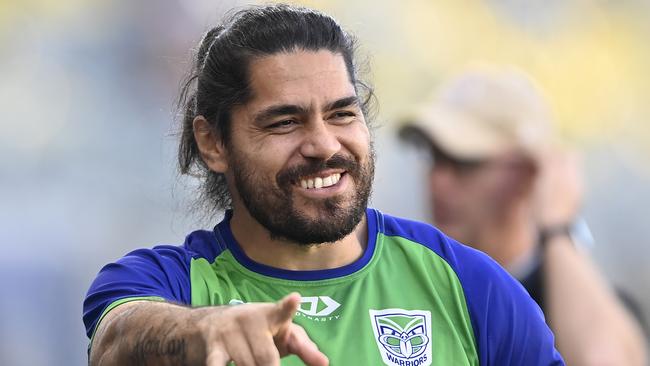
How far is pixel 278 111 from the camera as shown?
3.12 metres

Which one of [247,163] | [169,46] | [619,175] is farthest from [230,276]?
[619,175]

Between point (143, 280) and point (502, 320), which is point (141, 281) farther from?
point (502, 320)

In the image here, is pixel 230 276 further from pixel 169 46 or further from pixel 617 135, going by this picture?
pixel 617 135

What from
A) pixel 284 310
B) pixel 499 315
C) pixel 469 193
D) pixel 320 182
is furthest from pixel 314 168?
pixel 469 193

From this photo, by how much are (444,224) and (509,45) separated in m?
4.30

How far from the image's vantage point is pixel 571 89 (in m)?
9.70

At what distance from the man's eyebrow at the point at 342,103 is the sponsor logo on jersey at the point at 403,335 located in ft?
1.72

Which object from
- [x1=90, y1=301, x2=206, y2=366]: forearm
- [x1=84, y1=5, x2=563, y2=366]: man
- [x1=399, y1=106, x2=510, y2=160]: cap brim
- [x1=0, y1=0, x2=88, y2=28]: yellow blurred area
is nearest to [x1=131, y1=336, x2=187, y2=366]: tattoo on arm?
Result: [x1=90, y1=301, x2=206, y2=366]: forearm

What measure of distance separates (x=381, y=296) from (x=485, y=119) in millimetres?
2870

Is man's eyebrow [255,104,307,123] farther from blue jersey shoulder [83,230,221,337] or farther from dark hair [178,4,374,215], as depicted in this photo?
blue jersey shoulder [83,230,221,337]

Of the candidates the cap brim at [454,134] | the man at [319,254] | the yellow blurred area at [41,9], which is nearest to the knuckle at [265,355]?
the man at [319,254]

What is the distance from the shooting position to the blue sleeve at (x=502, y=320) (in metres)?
3.03

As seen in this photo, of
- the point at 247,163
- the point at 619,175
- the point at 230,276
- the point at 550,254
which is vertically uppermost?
the point at 247,163

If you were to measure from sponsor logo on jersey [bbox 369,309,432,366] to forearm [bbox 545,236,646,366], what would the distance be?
6.55 feet
